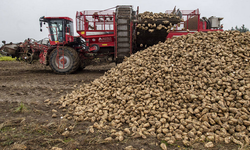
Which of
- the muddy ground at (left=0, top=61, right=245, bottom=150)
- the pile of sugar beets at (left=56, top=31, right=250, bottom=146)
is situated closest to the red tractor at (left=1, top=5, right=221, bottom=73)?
the pile of sugar beets at (left=56, top=31, right=250, bottom=146)

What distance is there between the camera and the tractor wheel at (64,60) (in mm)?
8109

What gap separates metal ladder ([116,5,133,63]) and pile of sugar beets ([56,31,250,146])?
2.70 m

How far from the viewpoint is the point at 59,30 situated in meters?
8.55

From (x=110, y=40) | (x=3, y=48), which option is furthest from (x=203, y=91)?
(x=3, y=48)

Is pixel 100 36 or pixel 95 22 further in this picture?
pixel 100 36

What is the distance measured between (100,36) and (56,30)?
87.6 inches

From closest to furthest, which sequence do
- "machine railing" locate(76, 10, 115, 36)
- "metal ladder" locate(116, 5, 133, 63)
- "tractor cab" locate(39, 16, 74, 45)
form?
1. "metal ladder" locate(116, 5, 133, 63)
2. "machine railing" locate(76, 10, 115, 36)
3. "tractor cab" locate(39, 16, 74, 45)

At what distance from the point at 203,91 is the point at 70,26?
7.40 metres

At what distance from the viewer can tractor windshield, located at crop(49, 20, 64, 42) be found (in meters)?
8.45

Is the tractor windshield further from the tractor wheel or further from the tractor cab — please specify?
the tractor wheel

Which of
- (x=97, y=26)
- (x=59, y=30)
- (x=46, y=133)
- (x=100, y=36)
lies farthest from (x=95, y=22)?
(x=46, y=133)

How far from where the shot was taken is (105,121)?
3.30 meters

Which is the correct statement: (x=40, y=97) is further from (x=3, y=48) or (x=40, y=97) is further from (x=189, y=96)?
(x=3, y=48)

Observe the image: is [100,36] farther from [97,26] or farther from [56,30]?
[56,30]
